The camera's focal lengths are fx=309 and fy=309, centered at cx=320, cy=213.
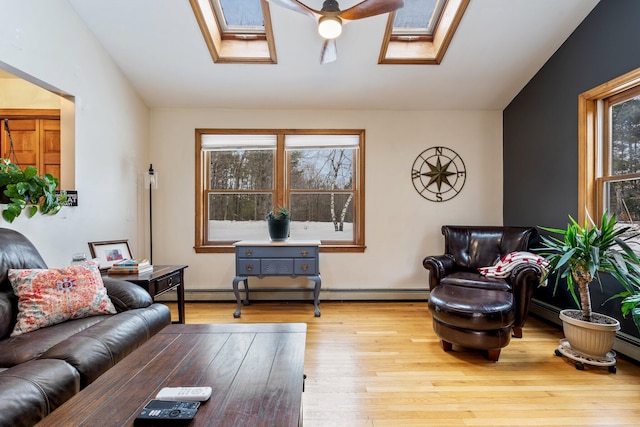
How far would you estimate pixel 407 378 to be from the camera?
2.10 meters

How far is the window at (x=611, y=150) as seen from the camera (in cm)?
248

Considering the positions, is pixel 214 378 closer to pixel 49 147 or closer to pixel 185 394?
pixel 185 394

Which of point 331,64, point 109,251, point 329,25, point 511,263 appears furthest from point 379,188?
point 109,251

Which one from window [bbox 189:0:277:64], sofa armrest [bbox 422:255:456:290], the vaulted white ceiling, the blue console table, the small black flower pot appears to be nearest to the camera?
the vaulted white ceiling

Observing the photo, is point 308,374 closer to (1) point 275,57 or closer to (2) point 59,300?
(2) point 59,300

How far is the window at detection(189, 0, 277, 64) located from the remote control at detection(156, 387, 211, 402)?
2.92 meters

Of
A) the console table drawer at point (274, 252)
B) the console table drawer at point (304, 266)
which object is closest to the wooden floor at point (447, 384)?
the console table drawer at point (304, 266)

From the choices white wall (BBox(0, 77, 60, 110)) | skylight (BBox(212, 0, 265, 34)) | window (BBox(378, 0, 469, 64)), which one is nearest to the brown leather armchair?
window (BBox(378, 0, 469, 64))

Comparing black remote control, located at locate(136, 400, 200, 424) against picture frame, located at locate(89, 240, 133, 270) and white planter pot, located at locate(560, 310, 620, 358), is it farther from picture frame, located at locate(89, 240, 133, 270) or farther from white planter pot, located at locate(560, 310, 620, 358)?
white planter pot, located at locate(560, 310, 620, 358)

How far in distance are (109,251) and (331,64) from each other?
2.87 meters

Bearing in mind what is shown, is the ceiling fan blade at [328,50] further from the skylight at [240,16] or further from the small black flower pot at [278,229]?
the small black flower pot at [278,229]

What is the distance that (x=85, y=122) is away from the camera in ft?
9.14

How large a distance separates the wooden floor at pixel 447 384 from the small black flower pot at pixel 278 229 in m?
1.05

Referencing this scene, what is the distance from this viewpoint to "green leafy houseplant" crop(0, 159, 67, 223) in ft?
6.59
